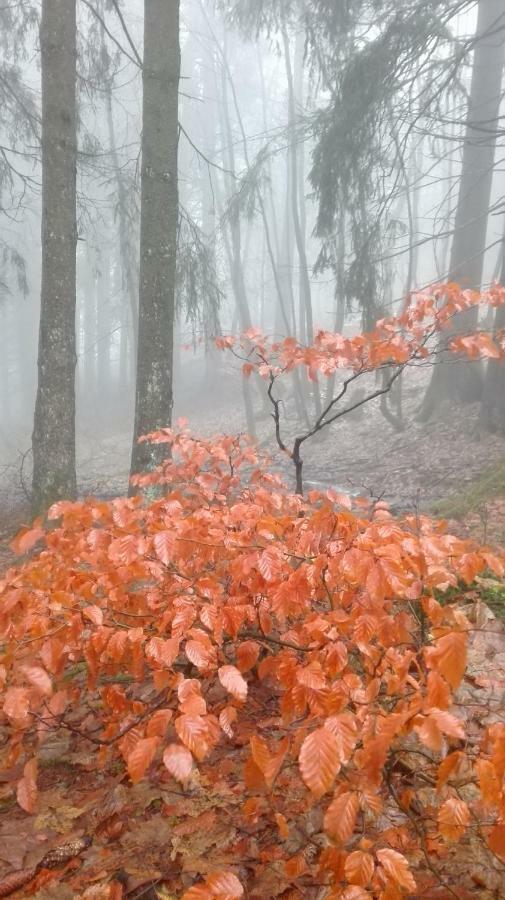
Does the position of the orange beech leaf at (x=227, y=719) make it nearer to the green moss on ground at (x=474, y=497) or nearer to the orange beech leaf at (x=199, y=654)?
the orange beech leaf at (x=199, y=654)

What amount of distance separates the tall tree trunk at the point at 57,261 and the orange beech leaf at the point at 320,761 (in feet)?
18.5

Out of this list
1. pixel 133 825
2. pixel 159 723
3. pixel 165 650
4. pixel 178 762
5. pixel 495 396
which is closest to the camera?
pixel 178 762

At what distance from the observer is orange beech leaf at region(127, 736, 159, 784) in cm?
147

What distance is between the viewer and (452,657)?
1.23 meters

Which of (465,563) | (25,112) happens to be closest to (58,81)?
(25,112)

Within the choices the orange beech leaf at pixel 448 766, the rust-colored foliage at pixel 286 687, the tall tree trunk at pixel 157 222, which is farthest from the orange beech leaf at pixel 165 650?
the tall tree trunk at pixel 157 222

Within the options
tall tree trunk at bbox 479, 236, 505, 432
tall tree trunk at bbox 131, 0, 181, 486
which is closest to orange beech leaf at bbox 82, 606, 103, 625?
tall tree trunk at bbox 131, 0, 181, 486

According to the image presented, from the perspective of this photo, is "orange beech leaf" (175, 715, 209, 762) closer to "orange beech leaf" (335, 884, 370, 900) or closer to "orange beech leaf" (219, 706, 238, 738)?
"orange beech leaf" (219, 706, 238, 738)

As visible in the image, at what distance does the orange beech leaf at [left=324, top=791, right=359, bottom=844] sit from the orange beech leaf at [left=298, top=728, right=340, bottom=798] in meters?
0.08

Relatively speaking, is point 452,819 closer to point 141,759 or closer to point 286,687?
point 286,687

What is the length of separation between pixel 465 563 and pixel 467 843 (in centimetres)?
99

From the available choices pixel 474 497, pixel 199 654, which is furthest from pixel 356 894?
pixel 474 497

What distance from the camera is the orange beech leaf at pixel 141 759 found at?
58.0 inches

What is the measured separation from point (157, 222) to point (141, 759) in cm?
568
